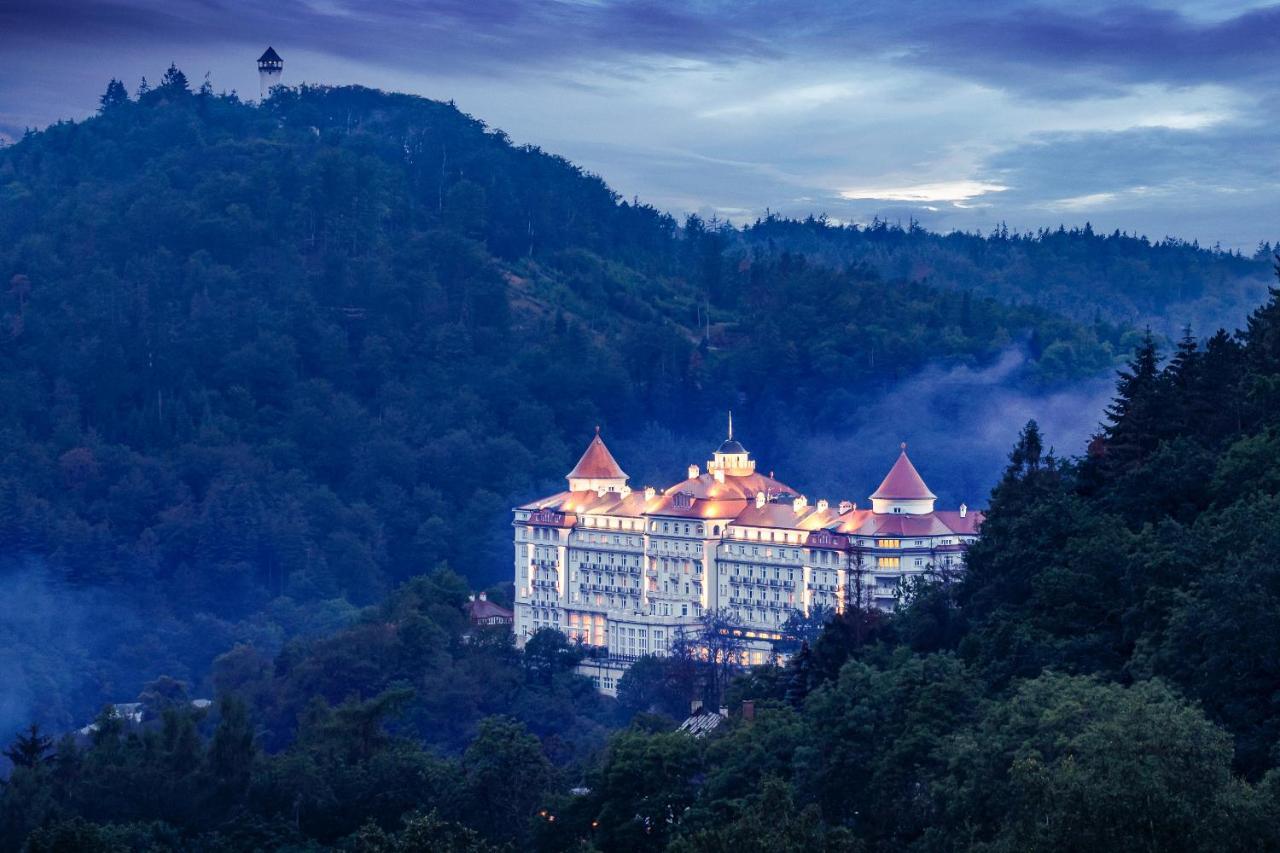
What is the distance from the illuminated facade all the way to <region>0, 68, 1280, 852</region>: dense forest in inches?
110

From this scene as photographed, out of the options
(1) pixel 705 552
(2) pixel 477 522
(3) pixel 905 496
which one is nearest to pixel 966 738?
(3) pixel 905 496

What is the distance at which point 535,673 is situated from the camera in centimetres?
6725

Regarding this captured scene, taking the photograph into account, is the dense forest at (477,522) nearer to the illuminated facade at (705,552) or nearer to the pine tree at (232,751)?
the pine tree at (232,751)

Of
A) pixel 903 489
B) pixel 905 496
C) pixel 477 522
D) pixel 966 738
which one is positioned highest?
pixel 966 738

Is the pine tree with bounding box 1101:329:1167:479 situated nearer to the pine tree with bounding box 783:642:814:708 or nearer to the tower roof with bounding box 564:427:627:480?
the pine tree with bounding box 783:642:814:708

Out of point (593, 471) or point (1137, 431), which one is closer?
point (1137, 431)

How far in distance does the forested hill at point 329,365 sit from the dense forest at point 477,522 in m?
0.23

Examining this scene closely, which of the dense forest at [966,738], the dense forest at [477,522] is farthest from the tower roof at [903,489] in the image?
the dense forest at [966,738]

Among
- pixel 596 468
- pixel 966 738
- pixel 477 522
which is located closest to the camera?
pixel 966 738

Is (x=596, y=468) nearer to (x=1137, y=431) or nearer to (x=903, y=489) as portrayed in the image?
(x=903, y=489)

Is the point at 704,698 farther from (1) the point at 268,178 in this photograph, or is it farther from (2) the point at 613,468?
(1) the point at 268,178

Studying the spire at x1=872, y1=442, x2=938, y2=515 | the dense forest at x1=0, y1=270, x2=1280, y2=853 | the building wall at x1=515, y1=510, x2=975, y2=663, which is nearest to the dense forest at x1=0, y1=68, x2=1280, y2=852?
the dense forest at x1=0, y1=270, x2=1280, y2=853

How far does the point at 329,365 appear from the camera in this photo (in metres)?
112

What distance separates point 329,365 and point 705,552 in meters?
46.2
